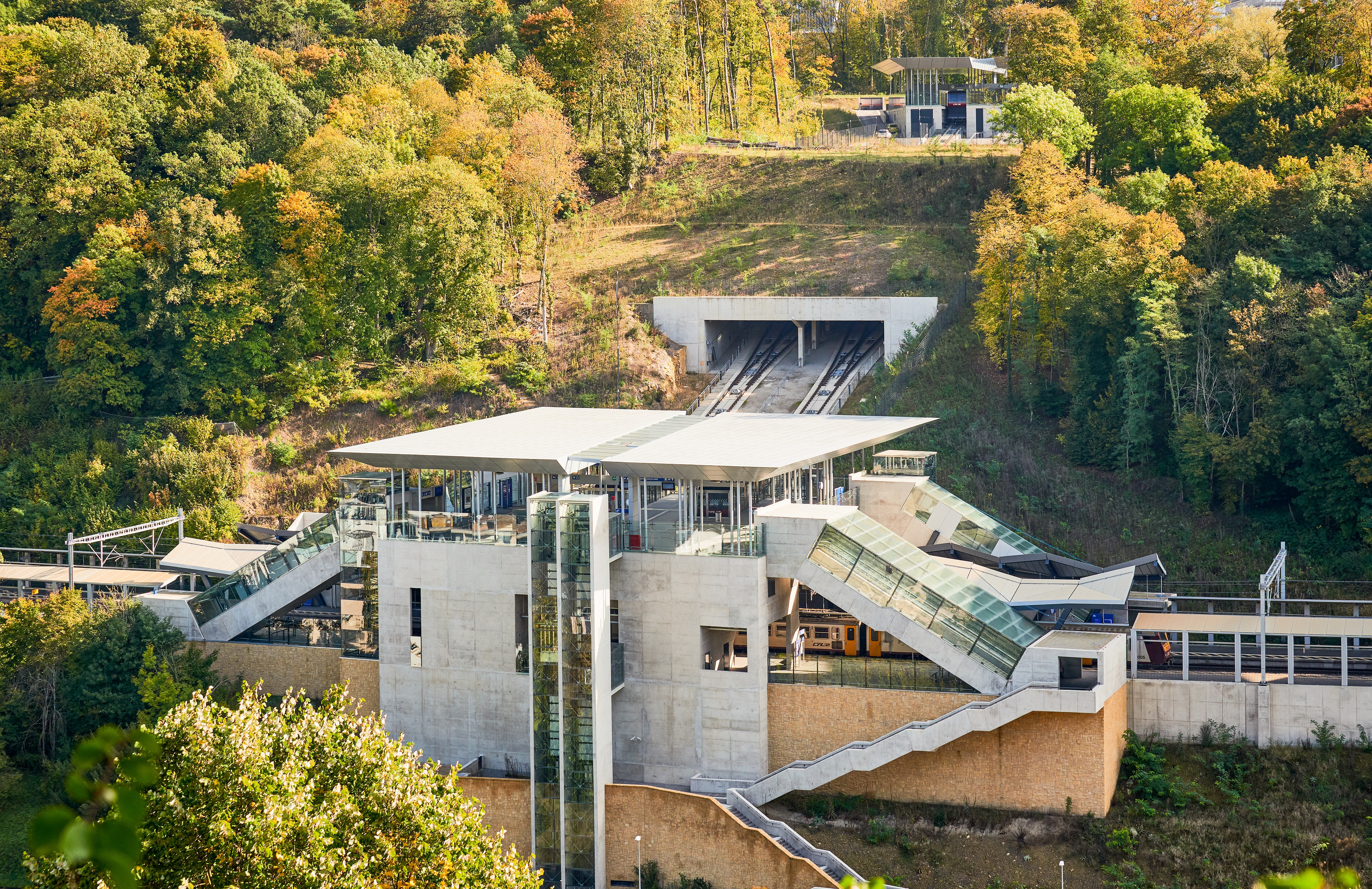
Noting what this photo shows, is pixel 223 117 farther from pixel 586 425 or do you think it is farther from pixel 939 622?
pixel 939 622

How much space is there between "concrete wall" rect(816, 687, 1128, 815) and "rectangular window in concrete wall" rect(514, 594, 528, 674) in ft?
27.8

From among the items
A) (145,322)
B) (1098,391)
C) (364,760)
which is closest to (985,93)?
(1098,391)

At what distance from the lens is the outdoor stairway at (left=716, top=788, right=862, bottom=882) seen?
32438 millimetres

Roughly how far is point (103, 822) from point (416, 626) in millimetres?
32716

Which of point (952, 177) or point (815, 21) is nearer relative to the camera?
point (952, 177)

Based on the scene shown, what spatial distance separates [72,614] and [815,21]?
89026mm

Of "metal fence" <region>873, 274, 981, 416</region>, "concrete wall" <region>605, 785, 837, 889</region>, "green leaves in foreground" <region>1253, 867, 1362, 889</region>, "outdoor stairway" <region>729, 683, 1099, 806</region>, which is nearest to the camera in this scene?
"green leaves in foreground" <region>1253, 867, 1362, 889</region>

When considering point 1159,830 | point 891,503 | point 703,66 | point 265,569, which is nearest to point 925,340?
point 891,503

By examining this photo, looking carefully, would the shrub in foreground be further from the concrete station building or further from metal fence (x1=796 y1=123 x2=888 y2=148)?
metal fence (x1=796 y1=123 x2=888 y2=148)

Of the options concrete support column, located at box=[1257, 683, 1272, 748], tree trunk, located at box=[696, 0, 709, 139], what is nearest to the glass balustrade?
concrete support column, located at box=[1257, 683, 1272, 748]

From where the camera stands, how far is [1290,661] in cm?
3512

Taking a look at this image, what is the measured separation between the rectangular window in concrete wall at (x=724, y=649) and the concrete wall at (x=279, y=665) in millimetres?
11087

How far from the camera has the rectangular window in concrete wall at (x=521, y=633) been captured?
1458 inches

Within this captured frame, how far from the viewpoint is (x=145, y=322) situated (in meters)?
61.2
